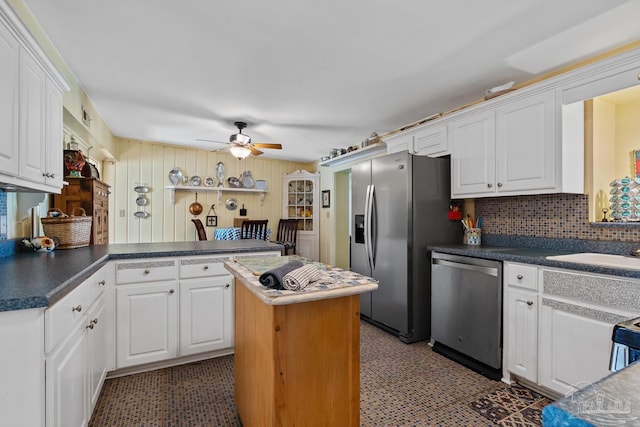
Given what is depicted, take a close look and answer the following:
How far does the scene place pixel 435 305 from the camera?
2756mm

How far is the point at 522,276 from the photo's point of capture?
208 cm

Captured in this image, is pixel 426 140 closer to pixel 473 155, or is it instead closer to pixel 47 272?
pixel 473 155

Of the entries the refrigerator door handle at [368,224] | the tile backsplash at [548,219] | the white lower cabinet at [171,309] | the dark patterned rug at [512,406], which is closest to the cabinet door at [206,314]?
the white lower cabinet at [171,309]

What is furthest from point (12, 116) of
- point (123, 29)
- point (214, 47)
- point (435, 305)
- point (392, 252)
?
point (435, 305)

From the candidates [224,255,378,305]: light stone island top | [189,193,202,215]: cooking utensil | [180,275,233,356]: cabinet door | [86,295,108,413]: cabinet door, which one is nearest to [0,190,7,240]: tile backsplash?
[86,295,108,413]: cabinet door

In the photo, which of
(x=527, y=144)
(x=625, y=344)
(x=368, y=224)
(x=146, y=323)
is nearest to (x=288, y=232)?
(x=368, y=224)

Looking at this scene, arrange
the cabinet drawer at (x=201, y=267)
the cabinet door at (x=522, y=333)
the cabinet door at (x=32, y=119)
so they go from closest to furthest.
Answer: the cabinet door at (x=32, y=119) < the cabinet door at (x=522, y=333) < the cabinet drawer at (x=201, y=267)

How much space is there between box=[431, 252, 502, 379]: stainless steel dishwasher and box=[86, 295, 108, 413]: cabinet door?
8.32 ft

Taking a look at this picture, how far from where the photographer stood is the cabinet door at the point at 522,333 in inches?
79.4

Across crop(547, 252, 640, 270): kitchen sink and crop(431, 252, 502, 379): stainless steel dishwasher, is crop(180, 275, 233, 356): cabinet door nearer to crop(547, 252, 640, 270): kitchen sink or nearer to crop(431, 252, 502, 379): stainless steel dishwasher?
crop(431, 252, 502, 379): stainless steel dishwasher

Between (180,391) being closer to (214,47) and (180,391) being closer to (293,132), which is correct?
(214,47)

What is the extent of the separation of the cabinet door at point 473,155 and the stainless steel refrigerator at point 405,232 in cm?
18

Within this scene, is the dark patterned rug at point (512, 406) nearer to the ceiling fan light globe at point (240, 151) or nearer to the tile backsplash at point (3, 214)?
the tile backsplash at point (3, 214)

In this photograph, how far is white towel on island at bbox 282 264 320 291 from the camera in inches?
45.8
